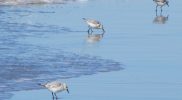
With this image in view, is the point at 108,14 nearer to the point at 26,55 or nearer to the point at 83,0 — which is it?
the point at 83,0

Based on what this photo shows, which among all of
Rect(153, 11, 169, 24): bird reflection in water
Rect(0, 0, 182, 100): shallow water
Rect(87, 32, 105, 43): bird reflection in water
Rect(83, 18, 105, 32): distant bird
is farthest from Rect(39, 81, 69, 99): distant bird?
Rect(153, 11, 169, 24): bird reflection in water

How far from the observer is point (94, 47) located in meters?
19.8

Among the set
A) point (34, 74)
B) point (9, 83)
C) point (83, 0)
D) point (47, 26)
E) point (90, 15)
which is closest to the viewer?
point (9, 83)

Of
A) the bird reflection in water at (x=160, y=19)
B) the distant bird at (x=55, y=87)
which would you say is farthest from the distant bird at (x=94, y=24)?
the distant bird at (x=55, y=87)

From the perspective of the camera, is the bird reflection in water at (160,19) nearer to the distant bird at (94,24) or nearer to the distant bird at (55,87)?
the distant bird at (94,24)

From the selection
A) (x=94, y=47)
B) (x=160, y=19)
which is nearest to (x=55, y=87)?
(x=94, y=47)

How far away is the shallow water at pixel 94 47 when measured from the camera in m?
15.5

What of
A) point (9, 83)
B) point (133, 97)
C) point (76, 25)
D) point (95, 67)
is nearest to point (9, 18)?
point (76, 25)

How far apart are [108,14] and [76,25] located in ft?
8.07

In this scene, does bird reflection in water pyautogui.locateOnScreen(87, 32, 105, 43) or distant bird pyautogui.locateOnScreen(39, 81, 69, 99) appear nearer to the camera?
distant bird pyautogui.locateOnScreen(39, 81, 69, 99)

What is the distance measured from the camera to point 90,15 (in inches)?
996

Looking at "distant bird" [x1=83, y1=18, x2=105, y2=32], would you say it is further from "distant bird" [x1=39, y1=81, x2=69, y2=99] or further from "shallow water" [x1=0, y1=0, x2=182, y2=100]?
"distant bird" [x1=39, y1=81, x2=69, y2=99]

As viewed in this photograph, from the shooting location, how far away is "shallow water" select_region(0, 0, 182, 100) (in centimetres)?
1551

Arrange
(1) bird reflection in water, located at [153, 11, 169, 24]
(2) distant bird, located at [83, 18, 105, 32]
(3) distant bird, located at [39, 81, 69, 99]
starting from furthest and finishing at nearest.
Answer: (1) bird reflection in water, located at [153, 11, 169, 24]
(2) distant bird, located at [83, 18, 105, 32]
(3) distant bird, located at [39, 81, 69, 99]
